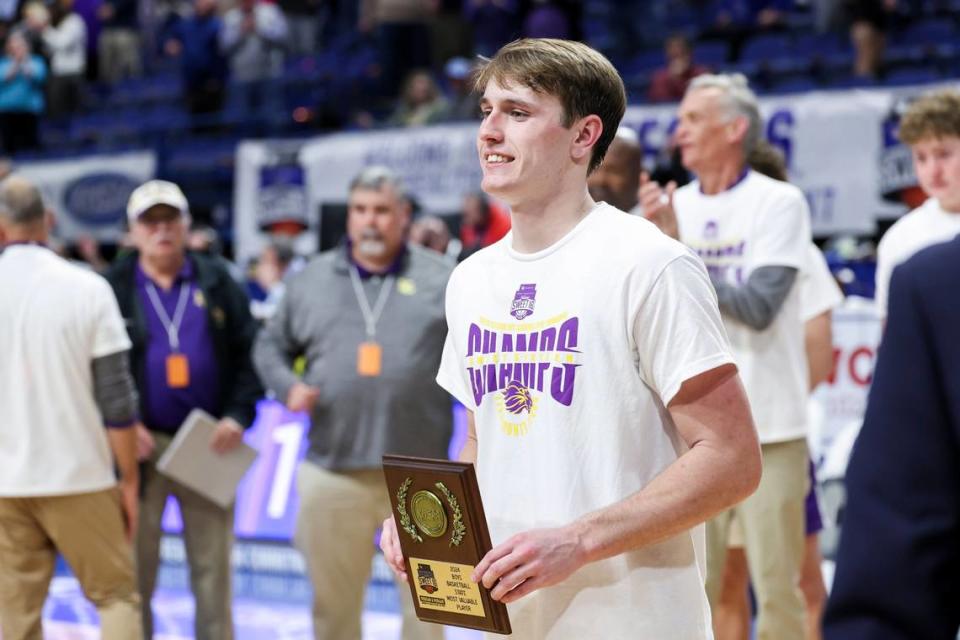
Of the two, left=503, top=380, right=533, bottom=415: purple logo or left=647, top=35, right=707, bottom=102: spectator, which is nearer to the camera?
left=503, top=380, right=533, bottom=415: purple logo

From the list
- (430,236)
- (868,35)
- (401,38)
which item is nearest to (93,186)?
(401,38)

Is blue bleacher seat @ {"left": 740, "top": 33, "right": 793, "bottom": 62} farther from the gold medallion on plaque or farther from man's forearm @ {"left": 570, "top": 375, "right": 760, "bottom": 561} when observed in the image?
the gold medallion on plaque

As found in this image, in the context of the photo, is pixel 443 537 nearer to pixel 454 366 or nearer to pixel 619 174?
pixel 454 366

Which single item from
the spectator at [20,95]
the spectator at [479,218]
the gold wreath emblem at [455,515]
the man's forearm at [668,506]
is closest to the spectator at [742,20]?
the spectator at [479,218]

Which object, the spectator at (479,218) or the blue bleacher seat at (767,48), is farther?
the blue bleacher seat at (767,48)

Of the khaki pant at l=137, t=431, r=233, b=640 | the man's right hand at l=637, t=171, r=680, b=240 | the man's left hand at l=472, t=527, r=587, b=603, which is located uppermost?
the man's right hand at l=637, t=171, r=680, b=240

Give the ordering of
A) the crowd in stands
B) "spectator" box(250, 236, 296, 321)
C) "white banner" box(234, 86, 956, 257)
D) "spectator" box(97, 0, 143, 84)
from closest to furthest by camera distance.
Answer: "white banner" box(234, 86, 956, 257) < "spectator" box(250, 236, 296, 321) < the crowd in stands < "spectator" box(97, 0, 143, 84)

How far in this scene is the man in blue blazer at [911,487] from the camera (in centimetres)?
135

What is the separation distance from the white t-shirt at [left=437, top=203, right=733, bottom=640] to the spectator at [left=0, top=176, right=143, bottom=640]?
2.81 metres

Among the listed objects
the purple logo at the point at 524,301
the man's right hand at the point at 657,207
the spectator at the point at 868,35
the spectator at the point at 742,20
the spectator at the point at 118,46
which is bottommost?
the purple logo at the point at 524,301

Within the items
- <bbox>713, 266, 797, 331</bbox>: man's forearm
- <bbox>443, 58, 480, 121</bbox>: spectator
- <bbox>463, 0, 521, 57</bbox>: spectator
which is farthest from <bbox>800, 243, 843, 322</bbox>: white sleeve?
<bbox>463, 0, 521, 57</bbox>: spectator

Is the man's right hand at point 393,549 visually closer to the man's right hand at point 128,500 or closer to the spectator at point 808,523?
the spectator at point 808,523

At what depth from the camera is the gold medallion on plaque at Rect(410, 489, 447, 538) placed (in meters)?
2.47

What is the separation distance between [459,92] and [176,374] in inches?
370
